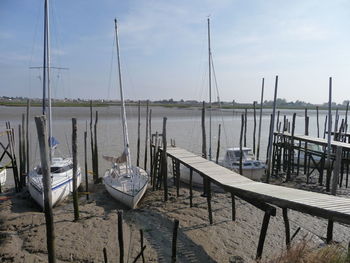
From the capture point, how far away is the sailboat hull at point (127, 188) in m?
11.9

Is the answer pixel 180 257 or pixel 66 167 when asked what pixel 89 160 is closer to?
pixel 66 167

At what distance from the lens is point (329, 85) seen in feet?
53.3

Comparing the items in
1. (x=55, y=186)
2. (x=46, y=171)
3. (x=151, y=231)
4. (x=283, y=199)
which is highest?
(x=46, y=171)

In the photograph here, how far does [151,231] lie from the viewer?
→ 9.98 meters

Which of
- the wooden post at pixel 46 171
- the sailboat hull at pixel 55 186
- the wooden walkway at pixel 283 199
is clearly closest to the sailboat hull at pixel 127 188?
the sailboat hull at pixel 55 186

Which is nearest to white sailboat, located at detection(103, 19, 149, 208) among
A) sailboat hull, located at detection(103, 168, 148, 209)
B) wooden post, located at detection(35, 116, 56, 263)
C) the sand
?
sailboat hull, located at detection(103, 168, 148, 209)

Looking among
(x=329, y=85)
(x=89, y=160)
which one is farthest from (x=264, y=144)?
(x=89, y=160)

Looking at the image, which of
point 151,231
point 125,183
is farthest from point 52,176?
point 151,231

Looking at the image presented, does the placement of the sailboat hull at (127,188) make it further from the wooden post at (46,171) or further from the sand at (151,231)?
the wooden post at (46,171)

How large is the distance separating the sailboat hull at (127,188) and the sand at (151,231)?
1.15 ft

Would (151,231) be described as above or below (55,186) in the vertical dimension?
below

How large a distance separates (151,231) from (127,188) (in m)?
2.85

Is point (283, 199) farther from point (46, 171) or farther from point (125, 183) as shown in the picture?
point (125, 183)

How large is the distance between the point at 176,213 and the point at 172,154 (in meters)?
3.62
